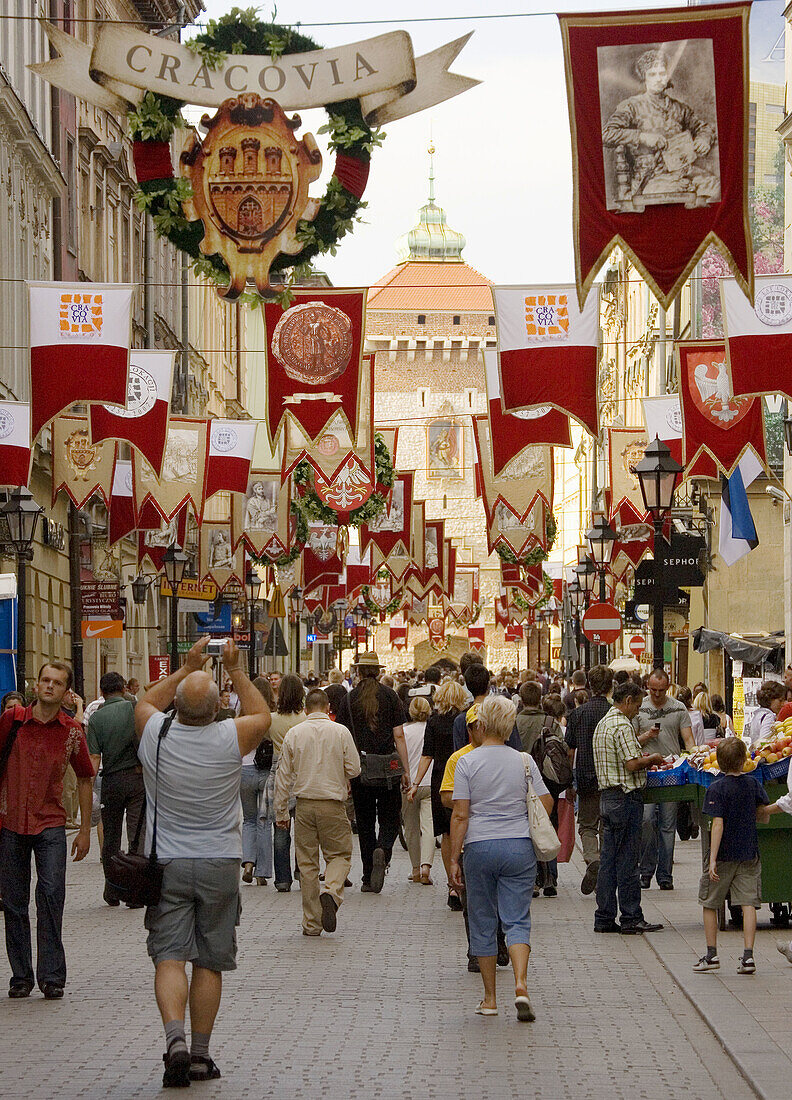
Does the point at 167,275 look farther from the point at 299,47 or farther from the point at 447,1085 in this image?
the point at 447,1085

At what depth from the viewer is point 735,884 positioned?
41.7 ft

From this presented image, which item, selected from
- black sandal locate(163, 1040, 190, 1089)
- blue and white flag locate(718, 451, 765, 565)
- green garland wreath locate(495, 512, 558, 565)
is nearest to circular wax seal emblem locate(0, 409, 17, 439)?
blue and white flag locate(718, 451, 765, 565)

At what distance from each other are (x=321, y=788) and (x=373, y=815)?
324 centimetres

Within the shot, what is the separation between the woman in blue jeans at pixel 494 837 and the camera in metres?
10.9

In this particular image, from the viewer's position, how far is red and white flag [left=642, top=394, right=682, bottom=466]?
28078mm

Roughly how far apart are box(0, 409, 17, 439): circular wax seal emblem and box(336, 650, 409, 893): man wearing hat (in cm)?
717

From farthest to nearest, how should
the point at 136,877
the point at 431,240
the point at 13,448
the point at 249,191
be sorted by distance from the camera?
the point at 431,240 < the point at 13,448 < the point at 249,191 < the point at 136,877

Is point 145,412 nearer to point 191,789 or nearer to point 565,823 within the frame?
point 565,823

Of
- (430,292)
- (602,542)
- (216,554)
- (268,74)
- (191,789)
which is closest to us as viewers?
(191,789)

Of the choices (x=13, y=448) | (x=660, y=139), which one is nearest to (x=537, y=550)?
(x=13, y=448)

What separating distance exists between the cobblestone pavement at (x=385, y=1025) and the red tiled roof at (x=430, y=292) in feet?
296

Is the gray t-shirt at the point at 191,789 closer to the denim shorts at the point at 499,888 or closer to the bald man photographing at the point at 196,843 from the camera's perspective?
the bald man photographing at the point at 196,843

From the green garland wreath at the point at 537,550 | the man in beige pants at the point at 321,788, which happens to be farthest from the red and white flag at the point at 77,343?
the green garland wreath at the point at 537,550

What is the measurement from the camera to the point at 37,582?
3225cm
